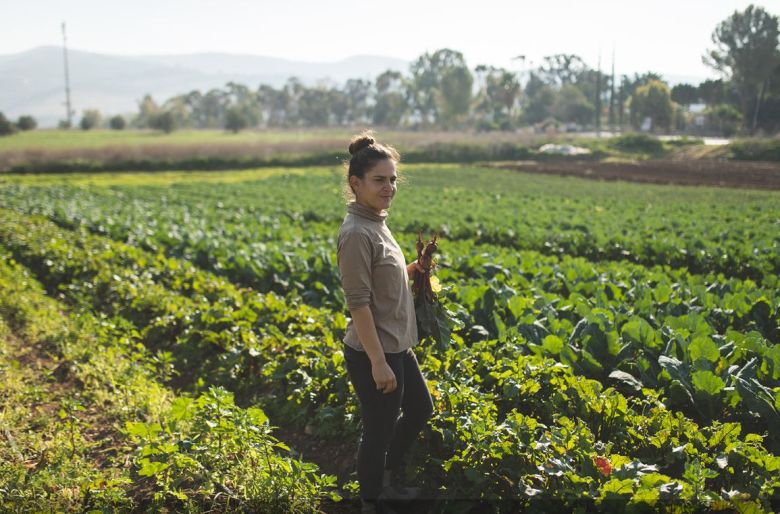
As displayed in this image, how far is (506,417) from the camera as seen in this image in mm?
4172

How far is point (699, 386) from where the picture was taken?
4.07 m

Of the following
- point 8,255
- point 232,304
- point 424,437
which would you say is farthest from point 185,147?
point 424,437

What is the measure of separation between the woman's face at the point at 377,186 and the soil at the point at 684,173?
28.8 metres

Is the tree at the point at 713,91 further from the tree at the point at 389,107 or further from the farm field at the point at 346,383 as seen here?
the farm field at the point at 346,383

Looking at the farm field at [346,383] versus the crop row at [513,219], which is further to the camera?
the crop row at [513,219]

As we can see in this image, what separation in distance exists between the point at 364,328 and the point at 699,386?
2391 mm

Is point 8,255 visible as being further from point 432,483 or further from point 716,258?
point 716,258

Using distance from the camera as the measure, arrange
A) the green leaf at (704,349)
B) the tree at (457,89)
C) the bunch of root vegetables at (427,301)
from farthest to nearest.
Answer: the tree at (457,89)
the green leaf at (704,349)
the bunch of root vegetables at (427,301)

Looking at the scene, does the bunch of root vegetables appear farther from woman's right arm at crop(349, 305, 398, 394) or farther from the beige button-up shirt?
woman's right arm at crop(349, 305, 398, 394)

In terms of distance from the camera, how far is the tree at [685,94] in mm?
73438

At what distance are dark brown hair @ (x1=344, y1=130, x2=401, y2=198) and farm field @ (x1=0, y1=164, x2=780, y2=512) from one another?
439mm

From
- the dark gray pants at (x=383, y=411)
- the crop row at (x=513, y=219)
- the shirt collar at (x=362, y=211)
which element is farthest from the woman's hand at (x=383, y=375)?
the crop row at (x=513, y=219)

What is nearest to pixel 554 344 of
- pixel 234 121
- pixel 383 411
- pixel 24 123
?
pixel 383 411

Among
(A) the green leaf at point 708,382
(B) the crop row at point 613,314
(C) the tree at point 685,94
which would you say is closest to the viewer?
(A) the green leaf at point 708,382
